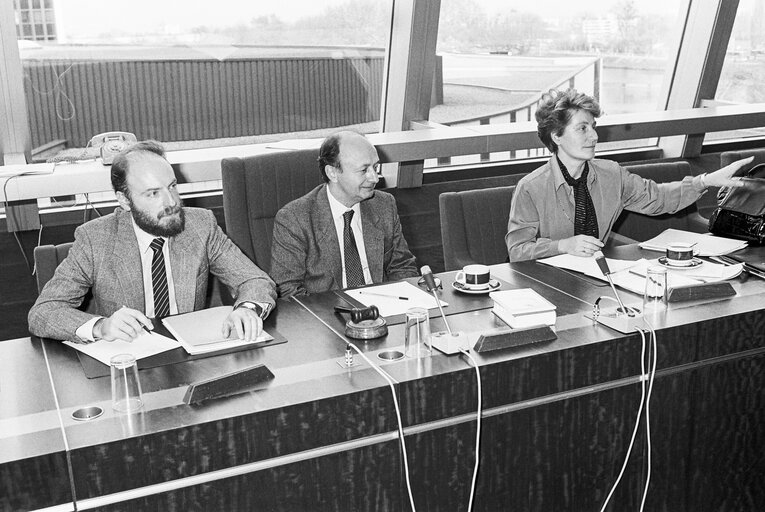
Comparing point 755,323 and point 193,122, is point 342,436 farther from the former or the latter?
point 193,122

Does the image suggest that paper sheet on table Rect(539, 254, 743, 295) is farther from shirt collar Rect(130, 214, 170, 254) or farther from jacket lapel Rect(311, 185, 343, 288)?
shirt collar Rect(130, 214, 170, 254)

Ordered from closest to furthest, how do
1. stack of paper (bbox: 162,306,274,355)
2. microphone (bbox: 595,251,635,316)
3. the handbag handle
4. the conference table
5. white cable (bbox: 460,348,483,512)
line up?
1. the conference table
2. white cable (bbox: 460,348,483,512)
3. stack of paper (bbox: 162,306,274,355)
4. microphone (bbox: 595,251,635,316)
5. the handbag handle

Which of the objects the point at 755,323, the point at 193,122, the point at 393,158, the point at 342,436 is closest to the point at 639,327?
the point at 755,323

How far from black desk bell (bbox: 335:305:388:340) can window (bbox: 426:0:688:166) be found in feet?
9.58

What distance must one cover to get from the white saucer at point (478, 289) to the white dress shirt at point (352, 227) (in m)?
0.53

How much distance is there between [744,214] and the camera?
3.04 m

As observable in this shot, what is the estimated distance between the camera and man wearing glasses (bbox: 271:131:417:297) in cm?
296

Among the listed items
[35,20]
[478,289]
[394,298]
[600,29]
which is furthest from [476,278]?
[600,29]

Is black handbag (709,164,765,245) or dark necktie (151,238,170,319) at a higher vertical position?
black handbag (709,164,765,245)

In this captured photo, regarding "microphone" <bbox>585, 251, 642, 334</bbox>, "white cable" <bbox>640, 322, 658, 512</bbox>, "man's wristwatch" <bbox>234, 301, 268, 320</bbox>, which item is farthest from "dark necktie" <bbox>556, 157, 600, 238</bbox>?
"man's wristwatch" <bbox>234, 301, 268, 320</bbox>

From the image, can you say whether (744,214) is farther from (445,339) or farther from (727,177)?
(445,339)

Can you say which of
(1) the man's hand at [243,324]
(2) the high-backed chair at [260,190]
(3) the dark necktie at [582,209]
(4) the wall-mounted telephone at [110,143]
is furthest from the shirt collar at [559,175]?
(4) the wall-mounted telephone at [110,143]

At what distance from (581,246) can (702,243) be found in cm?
46

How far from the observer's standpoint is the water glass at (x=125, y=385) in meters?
1.76
